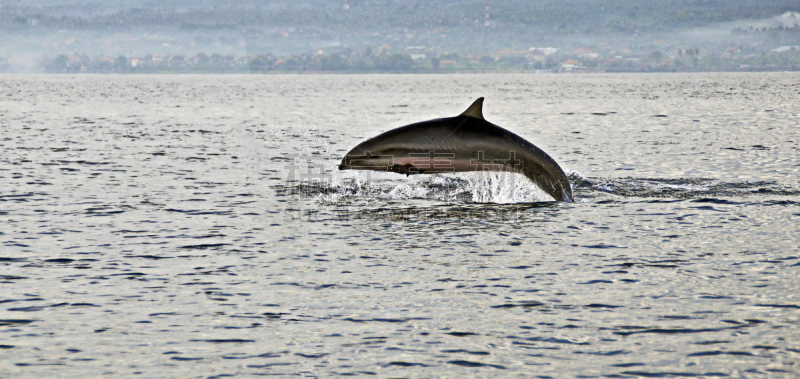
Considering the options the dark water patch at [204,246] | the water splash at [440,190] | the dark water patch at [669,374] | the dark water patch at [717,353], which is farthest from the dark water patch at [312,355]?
the water splash at [440,190]

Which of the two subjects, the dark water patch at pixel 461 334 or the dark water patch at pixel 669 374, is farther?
the dark water patch at pixel 461 334

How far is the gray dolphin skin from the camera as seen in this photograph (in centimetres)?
2102

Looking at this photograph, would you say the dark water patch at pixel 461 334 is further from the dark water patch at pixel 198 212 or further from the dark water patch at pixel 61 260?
the dark water patch at pixel 198 212

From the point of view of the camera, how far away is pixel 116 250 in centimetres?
1734

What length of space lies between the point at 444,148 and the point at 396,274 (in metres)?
6.44

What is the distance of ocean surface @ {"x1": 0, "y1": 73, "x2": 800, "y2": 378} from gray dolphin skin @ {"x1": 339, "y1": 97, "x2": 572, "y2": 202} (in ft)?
3.93

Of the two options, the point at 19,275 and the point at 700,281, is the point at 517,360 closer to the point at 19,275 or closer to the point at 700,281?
the point at 700,281

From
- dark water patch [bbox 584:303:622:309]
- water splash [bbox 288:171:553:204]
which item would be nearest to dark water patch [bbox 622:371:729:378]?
dark water patch [bbox 584:303:622:309]

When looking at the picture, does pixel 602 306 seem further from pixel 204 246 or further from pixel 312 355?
pixel 204 246

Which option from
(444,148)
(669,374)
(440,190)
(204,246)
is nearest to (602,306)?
(669,374)

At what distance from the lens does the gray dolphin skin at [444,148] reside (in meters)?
21.0

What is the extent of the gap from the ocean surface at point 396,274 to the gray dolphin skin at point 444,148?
1196 mm

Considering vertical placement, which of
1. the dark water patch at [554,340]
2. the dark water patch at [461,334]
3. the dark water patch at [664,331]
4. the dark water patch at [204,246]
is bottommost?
the dark water patch at [554,340]

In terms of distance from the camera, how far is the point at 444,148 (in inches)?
828
